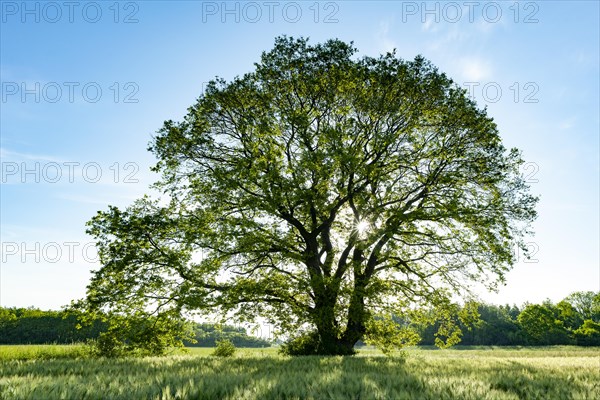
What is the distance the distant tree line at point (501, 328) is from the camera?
6538 centimetres

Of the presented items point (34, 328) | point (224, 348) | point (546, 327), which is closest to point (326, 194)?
point (224, 348)

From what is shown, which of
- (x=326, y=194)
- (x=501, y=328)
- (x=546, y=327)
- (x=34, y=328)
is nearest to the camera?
(x=326, y=194)

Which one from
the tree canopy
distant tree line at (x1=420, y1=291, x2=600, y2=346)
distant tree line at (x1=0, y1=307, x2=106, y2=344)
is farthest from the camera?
distant tree line at (x1=420, y1=291, x2=600, y2=346)

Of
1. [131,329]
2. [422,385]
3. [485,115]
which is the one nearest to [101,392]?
[422,385]

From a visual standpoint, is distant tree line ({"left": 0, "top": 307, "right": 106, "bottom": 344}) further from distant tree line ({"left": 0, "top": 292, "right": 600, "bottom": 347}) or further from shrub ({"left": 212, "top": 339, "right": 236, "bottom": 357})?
shrub ({"left": 212, "top": 339, "right": 236, "bottom": 357})

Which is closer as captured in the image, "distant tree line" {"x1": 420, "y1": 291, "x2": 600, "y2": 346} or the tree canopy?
the tree canopy

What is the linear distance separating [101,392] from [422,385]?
4.53 m

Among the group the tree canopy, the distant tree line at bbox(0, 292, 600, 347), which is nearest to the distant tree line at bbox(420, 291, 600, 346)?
the distant tree line at bbox(0, 292, 600, 347)

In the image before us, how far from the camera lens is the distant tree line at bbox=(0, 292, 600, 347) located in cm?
6538

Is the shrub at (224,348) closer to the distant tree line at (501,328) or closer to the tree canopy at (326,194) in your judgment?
the tree canopy at (326,194)

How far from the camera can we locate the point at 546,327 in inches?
3324

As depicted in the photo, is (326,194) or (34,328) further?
(34,328)

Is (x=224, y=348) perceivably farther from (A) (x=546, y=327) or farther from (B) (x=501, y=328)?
(B) (x=501, y=328)

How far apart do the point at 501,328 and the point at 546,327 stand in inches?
563
